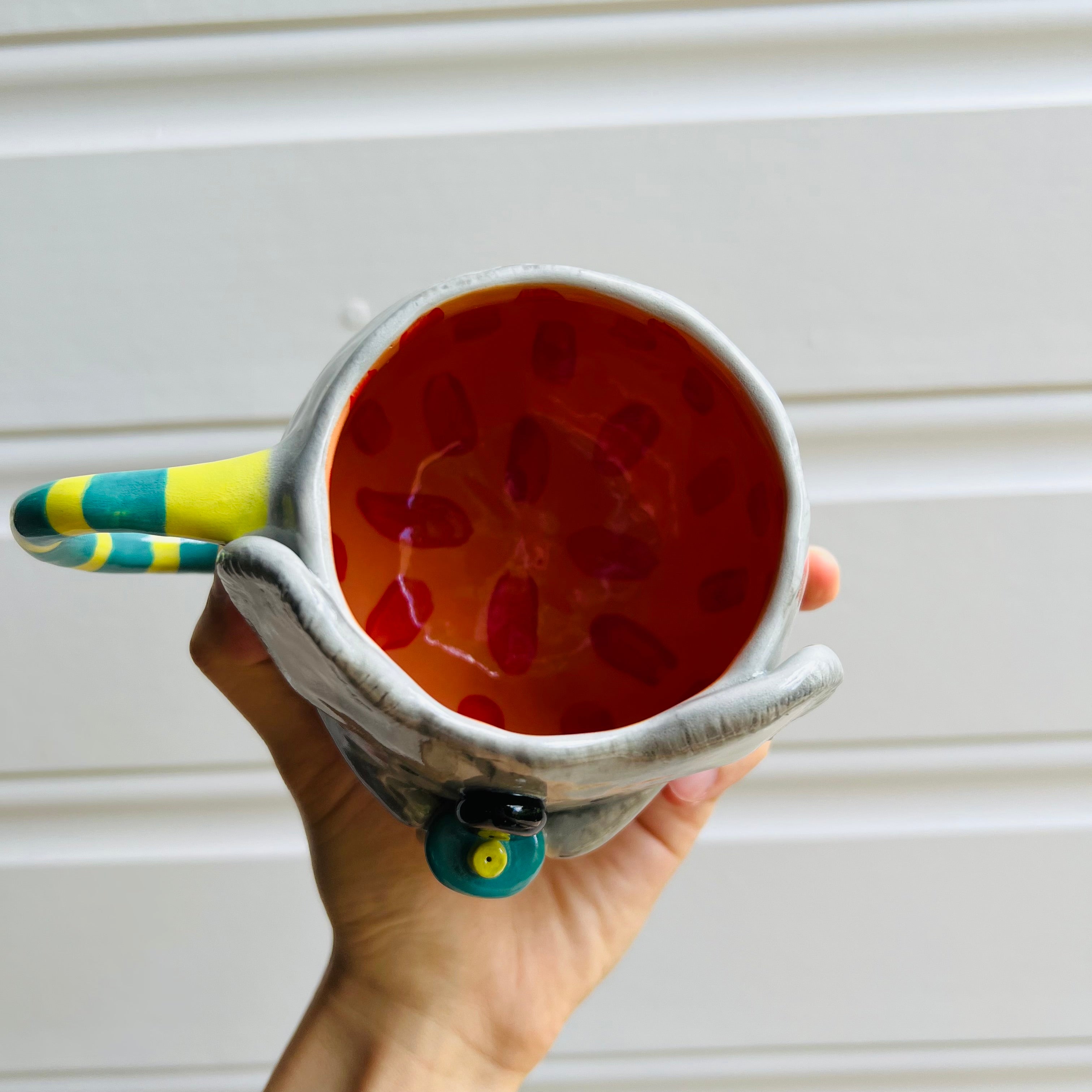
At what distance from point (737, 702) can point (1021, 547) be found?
0.52 meters

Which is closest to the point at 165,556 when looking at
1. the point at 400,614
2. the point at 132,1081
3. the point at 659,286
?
the point at 400,614

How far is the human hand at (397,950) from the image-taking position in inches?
Answer: 20.3

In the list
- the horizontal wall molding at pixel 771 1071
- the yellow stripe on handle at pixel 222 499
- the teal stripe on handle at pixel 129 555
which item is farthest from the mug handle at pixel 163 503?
the horizontal wall molding at pixel 771 1071

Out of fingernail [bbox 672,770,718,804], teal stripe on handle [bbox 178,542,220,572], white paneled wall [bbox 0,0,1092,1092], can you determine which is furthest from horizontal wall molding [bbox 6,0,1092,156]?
fingernail [bbox 672,770,718,804]

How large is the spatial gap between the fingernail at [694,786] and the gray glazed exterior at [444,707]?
144 millimetres

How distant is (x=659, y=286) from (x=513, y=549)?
25 centimetres

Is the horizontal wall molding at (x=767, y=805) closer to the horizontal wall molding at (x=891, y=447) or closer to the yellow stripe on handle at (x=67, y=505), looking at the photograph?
the horizontal wall molding at (x=891, y=447)

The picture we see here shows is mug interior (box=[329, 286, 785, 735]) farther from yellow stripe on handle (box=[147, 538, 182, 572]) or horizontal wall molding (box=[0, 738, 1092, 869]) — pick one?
horizontal wall molding (box=[0, 738, 1092, 869])

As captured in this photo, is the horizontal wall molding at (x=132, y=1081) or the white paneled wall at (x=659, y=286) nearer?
the white paneled wall at (x=659, y=286)

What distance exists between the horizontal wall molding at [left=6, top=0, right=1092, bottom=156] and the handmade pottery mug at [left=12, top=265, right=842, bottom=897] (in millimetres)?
270

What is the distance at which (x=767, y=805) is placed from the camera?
2.47 feet

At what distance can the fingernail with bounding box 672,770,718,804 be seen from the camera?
512mm

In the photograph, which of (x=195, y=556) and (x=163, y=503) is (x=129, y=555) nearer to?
(x=195, y=556)

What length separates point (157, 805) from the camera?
2.48 ft
